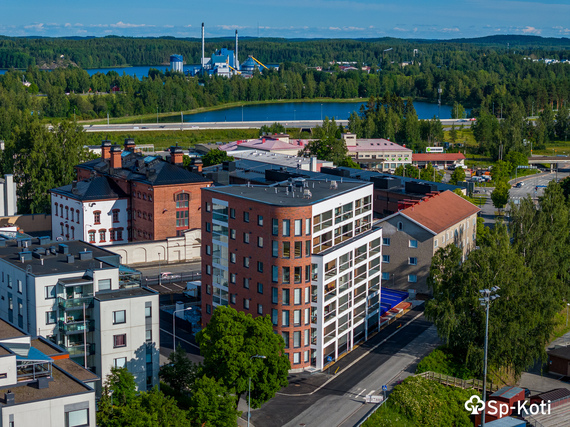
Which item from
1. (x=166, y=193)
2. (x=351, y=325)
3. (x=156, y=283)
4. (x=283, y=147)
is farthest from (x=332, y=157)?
(x=351, y=325)

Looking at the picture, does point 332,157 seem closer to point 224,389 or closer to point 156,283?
point 156,283

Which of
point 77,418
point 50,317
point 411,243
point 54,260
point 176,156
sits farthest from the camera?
point 176,156

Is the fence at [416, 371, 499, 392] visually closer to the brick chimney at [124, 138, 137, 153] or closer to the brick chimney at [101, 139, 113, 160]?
the brick chimney at [101, 139, 113, 160]

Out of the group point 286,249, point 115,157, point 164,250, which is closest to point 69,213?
point 115,157

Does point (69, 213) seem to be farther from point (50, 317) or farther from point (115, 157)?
point (50, 317)

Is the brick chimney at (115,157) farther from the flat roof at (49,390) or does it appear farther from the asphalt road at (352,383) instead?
the flat roof at (49,390)

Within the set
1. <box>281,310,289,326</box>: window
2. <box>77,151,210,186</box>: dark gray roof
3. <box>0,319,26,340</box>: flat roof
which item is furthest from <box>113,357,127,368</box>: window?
<box>77,151,210,186</box>: dark gray roof
